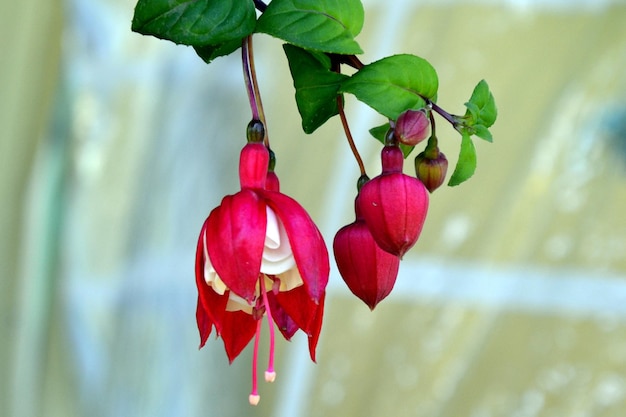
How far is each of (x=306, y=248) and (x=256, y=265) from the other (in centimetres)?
2

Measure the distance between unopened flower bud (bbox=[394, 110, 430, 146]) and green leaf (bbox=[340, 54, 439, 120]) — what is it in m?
0.01

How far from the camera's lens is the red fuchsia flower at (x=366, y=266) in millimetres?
373

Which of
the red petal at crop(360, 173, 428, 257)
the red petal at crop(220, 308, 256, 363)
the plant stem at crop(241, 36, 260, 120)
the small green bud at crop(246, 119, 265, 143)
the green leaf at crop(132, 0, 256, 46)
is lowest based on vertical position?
the red petal at crop(220, 308, 256, 363)

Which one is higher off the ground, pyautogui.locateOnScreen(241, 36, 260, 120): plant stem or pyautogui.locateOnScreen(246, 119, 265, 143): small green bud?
pyautogui.locateOnScreen(241, 36, 260, 120): plant stem

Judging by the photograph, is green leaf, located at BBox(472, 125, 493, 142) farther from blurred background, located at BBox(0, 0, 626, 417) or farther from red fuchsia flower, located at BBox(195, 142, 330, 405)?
blurred background, located at BBox(0, 0, 626, 417)

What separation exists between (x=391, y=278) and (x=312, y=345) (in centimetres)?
5

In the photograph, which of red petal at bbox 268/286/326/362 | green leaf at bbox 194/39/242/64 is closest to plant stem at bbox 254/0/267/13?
green leaf at bbox 194/39/242/64

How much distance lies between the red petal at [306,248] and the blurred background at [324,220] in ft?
3.28

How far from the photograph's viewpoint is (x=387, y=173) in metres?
0.37

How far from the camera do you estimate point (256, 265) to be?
0.32 m

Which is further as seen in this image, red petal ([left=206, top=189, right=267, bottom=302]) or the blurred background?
the blurred background

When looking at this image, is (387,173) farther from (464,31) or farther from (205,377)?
(205,377)

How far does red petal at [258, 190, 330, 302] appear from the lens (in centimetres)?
32

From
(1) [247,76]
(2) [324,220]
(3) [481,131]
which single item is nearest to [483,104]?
(3) [481,131]
